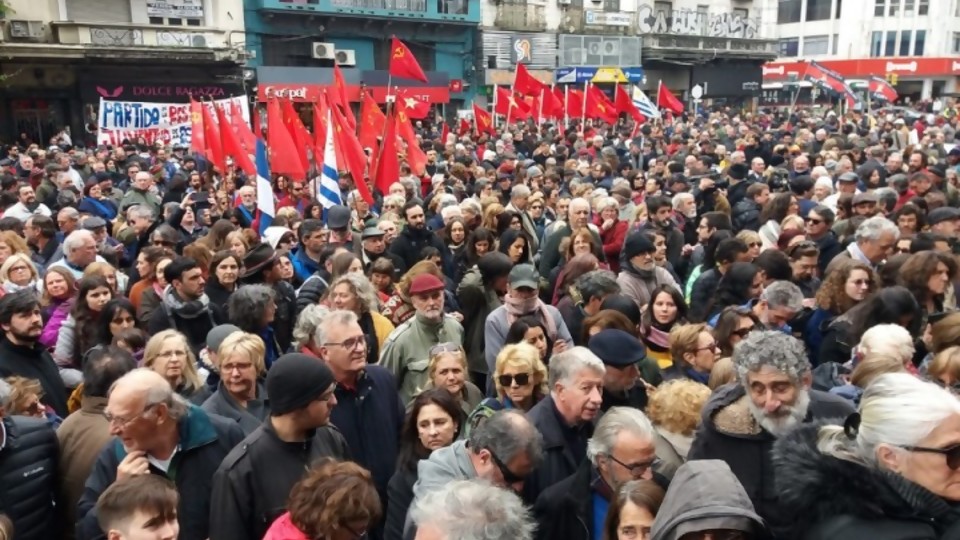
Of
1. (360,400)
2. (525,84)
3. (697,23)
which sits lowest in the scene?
(360,400)

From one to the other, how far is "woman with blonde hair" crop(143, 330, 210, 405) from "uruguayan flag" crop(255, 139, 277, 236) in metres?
5.06

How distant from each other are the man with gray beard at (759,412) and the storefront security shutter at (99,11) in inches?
979

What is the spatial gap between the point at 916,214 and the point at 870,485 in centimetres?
642

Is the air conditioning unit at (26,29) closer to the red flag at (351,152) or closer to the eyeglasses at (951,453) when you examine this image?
the red flag at (351,152)

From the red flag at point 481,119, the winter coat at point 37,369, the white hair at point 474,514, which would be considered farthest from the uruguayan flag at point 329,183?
the red flag at point 481,119

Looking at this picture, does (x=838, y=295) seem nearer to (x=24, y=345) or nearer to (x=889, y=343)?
(x=889, y=343)

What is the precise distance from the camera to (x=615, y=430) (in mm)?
3143

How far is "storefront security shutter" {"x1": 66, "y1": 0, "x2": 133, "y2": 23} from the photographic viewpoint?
77.0 feet

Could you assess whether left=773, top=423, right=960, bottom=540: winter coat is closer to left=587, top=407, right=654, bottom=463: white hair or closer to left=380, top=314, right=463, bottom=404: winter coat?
left=587, top=407, right=654, bottom=463: white hair

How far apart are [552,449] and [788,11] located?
62653 mm

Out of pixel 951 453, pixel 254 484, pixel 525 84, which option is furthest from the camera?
pixel 525 84

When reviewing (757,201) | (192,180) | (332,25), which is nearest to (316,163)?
(192,180)

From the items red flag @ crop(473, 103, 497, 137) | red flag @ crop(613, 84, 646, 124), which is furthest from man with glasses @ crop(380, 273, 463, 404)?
red flag @ crop(613, 84, 646, 124)

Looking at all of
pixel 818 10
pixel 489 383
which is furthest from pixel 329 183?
pixel 818 10
